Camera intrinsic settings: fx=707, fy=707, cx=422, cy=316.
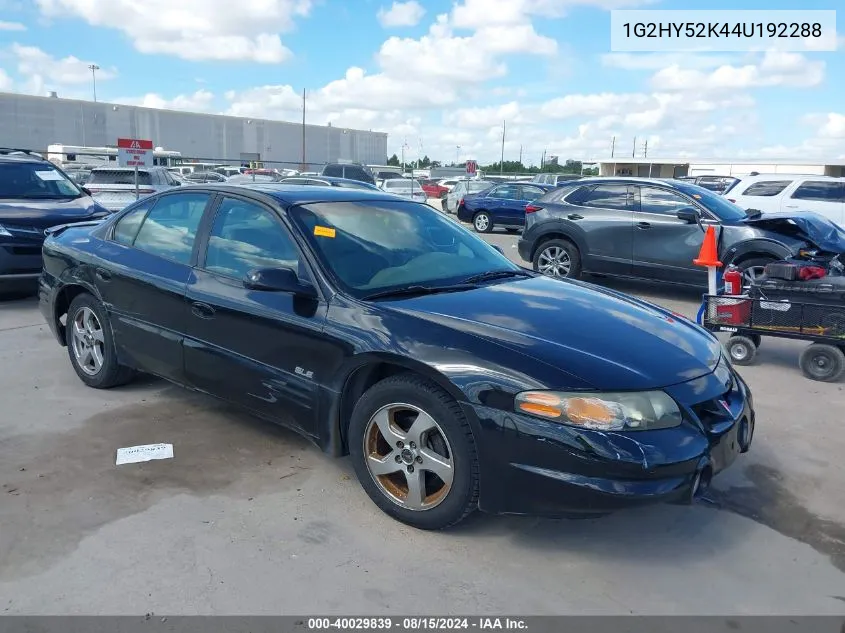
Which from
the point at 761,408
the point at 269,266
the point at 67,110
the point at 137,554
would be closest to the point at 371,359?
the point at 269,266

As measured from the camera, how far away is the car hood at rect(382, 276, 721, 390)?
9.82ft

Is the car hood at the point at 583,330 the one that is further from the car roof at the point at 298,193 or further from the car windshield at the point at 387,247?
the car roof at the point at 298,193

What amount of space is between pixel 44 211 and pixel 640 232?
7.28 m

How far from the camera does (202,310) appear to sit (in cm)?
407

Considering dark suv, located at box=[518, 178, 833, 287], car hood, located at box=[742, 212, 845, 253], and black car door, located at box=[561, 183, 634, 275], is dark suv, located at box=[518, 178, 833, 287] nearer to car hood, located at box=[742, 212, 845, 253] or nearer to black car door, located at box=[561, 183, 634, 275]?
black car door, located at box=[561, 183, 634, 275]

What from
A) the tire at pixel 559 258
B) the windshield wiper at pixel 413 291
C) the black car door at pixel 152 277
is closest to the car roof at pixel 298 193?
the black car door at pixel 152 277

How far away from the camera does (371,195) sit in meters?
4.46

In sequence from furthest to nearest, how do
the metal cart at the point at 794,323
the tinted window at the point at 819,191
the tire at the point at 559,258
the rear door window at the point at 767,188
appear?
the rear door window at the point at 767,188 < the tinted window at the point at 819,191 < the tire at the point at 559,258 < the metal cart at the point at 794,323

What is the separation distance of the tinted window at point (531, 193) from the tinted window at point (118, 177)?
981 cm

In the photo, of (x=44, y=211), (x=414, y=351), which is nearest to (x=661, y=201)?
(x=414, y=351)

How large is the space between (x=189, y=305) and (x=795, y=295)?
468 cm

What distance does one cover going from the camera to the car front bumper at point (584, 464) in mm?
2781

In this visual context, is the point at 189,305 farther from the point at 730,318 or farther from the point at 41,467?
the point at 730,318
